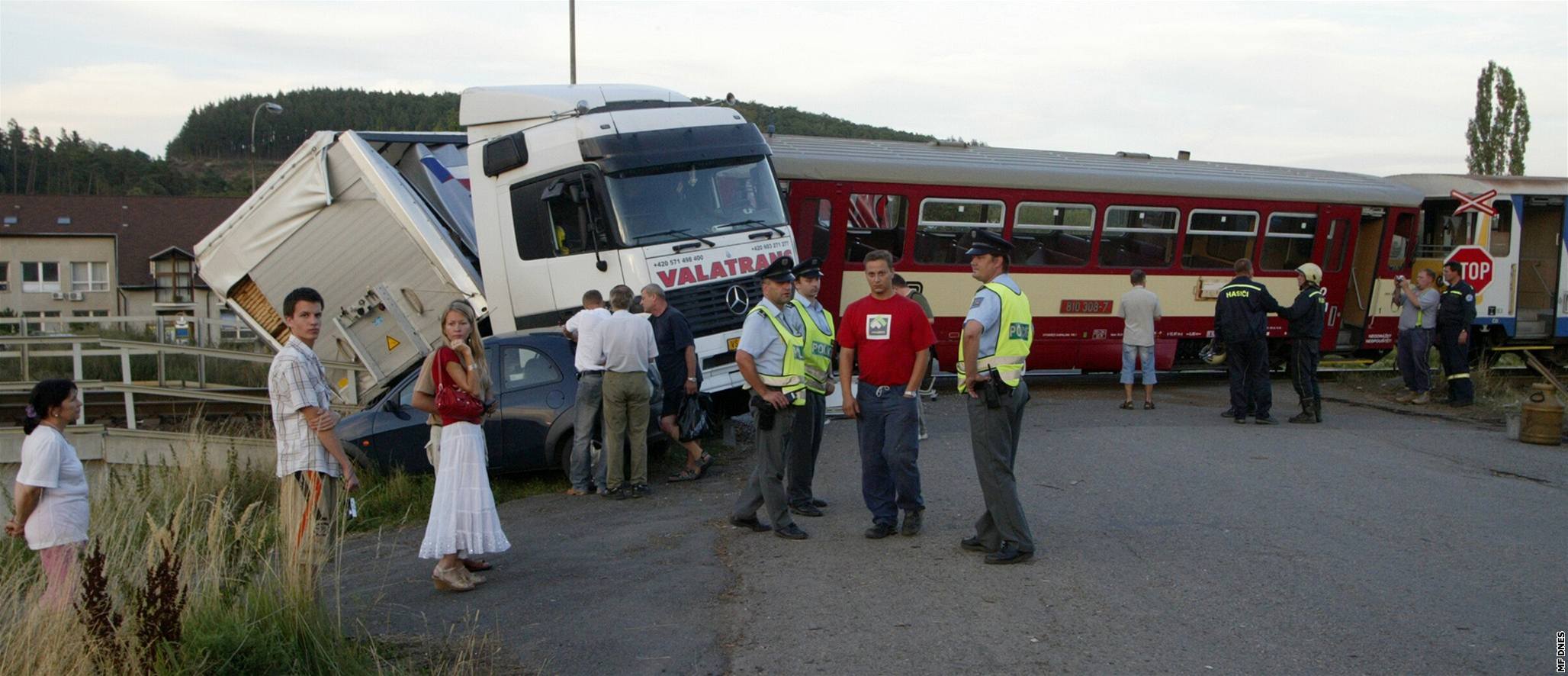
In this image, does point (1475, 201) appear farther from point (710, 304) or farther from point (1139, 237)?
point (710, 304)

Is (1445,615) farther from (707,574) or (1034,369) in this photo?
(1034,369)

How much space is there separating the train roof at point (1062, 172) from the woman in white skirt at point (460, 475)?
8306 millimetres

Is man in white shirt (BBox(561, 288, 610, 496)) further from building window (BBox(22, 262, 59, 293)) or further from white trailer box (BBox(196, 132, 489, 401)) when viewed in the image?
building window (BBox(22, 262, 59, 293))

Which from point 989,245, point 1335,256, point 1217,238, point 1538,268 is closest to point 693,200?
point 989,245

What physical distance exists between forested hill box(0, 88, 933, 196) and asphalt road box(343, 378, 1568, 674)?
73.4m

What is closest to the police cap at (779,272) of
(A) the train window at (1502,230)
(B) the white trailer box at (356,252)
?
(B) the white trailer box at (356,252)

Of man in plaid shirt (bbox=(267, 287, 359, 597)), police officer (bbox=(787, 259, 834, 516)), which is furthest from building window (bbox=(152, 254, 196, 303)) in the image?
man in plaid shirt (bbox=(267, 287, 359, 597))

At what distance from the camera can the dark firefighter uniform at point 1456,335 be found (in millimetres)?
14016

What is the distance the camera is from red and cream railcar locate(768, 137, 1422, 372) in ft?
48.6

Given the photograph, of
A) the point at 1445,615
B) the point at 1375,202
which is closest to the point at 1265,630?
the point at 1445,615

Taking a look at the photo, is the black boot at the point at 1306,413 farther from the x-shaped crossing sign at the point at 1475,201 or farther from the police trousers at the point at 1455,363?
the x-shaped crossing sign at the point at 1475,201

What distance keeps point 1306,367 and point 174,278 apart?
177 feet

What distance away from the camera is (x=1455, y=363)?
1430 centimetres

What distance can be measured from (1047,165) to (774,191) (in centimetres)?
519
